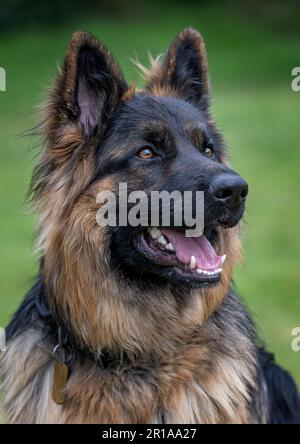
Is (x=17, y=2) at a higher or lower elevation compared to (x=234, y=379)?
higher

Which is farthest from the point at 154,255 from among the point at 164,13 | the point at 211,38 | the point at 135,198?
the point at 164,13

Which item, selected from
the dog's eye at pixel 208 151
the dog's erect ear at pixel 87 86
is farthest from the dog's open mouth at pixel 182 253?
the dog's erect ear at pixel 87 86

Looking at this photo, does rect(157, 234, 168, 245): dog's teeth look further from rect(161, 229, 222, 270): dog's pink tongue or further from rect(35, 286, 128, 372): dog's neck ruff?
rect(35, 286, 128, 372): dog's neck ruff

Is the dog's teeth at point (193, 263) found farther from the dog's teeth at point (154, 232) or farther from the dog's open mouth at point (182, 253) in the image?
the dog's teeth at point (154, 232)

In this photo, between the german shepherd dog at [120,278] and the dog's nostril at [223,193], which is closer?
the dog's nostril at [223,193]

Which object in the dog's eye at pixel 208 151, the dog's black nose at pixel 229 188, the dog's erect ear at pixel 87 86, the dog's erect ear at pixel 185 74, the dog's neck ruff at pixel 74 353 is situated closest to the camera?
the dog's black nose at pixel 229 188

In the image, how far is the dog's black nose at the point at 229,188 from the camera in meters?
4.37

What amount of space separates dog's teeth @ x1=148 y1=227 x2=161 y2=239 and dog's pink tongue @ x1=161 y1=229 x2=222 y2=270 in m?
0.03

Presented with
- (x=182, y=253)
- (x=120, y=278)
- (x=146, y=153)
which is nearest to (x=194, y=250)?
(x=182, y=253)

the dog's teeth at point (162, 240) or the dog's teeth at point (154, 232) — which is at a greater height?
the dog's teeth at point (154, 232)

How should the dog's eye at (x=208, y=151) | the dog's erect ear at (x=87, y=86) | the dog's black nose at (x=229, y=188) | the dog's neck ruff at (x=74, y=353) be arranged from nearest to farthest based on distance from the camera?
the dog's black nose at (x=229, y=188) → the dog's erect ear at (x=87, y=86) → the dog's neck ruff at (x=74, y=353) → the dog's eye at (x=208, y=151)
